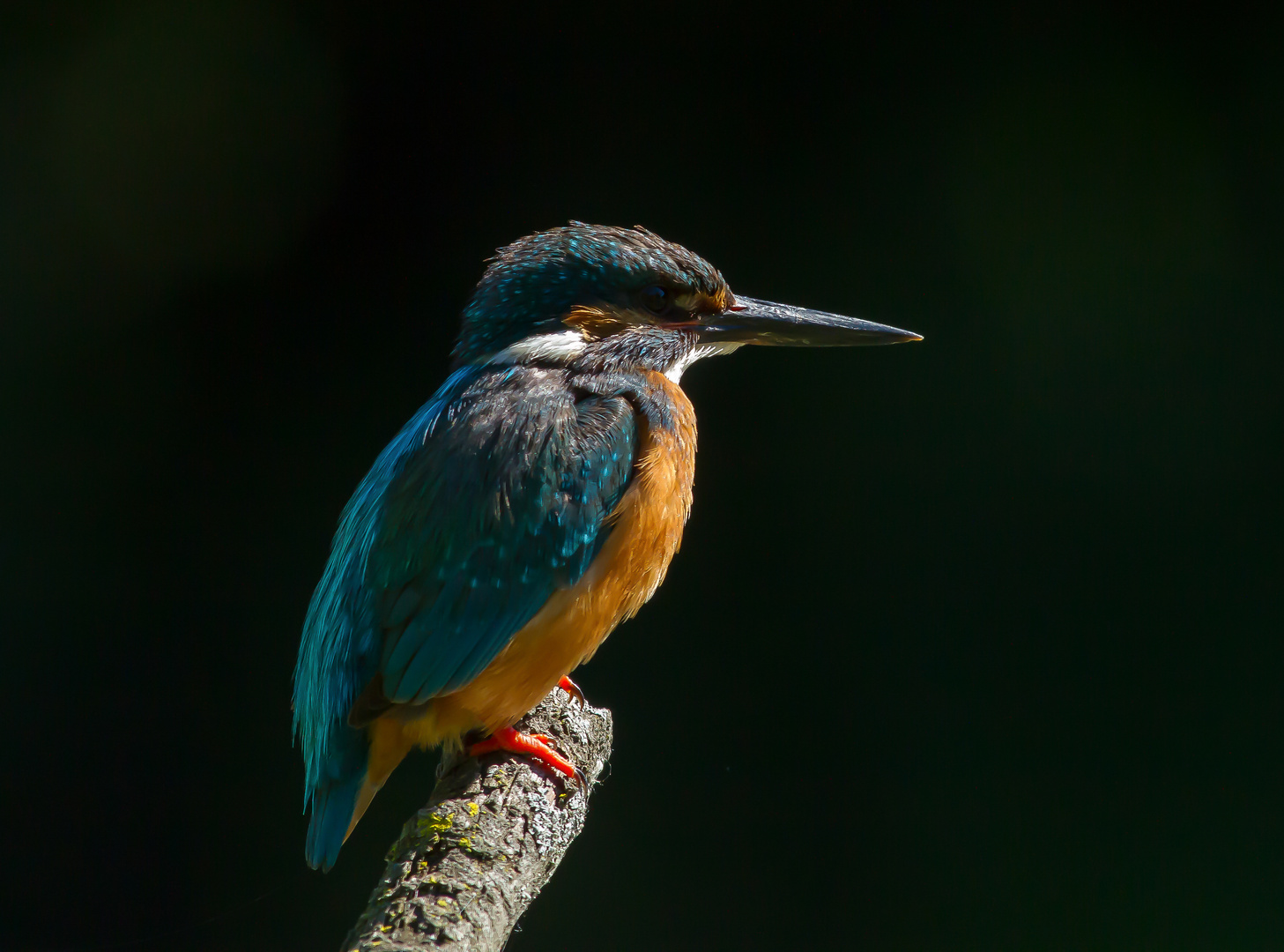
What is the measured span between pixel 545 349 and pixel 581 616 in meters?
0.38

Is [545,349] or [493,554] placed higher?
[545,349]

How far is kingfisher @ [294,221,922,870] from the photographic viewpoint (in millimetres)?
1275

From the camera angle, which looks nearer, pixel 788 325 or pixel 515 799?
pixel 515 799

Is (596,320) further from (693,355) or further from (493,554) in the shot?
(493,554)

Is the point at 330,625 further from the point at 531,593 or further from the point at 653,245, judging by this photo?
the point at 653,245

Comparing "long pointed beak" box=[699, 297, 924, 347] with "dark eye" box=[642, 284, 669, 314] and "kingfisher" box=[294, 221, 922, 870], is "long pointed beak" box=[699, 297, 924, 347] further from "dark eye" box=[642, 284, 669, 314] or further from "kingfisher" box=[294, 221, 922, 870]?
"kingfisher" box=[294, 221, 922, 870]

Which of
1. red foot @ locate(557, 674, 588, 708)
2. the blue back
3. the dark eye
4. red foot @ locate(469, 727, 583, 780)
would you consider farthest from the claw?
the dark eye

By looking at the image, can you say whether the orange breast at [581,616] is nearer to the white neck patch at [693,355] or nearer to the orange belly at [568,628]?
the orange belly at [568,628]

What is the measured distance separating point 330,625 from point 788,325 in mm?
796

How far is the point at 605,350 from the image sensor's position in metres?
1.50

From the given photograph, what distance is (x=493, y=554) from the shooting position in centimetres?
129

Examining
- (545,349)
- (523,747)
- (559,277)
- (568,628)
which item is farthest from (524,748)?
(559,277)

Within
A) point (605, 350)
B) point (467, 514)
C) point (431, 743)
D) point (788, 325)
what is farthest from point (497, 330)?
point (431, 743)

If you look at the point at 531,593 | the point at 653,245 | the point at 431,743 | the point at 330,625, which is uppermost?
the point at 653,245
